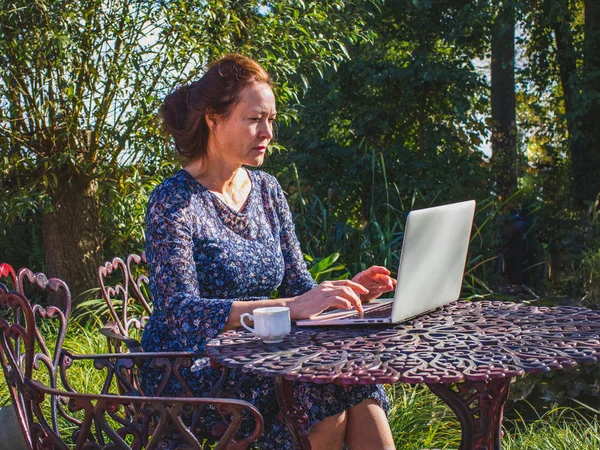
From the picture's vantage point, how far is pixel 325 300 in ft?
6.87

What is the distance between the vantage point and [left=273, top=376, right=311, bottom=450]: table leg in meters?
1.95

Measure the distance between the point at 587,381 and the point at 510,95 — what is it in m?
4.70

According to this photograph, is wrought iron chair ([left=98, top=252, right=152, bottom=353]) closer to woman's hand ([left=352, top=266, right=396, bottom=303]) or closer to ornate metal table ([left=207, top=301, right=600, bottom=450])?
ornate metal table ([left=207, top=301, right=600, bottom=450])

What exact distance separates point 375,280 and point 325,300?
38 cm

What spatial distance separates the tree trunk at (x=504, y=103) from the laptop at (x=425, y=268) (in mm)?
5106

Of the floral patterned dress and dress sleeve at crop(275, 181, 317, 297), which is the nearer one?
the floral patterned dress

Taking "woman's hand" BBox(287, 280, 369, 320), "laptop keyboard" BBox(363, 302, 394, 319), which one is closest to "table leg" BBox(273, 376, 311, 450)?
"woman's hand" BBox(287, 280, 369, 320)

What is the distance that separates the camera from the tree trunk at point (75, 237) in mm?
Result: 5043

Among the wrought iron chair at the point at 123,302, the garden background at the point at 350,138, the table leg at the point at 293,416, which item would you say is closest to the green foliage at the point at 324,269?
the garden background at the point at 350,138

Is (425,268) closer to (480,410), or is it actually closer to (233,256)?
(480,410)

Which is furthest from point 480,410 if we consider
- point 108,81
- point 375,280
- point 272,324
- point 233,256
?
point 108,81

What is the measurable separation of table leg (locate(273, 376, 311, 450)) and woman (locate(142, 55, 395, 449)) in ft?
0.33

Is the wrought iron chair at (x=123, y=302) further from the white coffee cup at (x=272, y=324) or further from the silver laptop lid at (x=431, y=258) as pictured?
the silver laptop lid at (x=431, y=258)

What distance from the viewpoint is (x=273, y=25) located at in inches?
190
